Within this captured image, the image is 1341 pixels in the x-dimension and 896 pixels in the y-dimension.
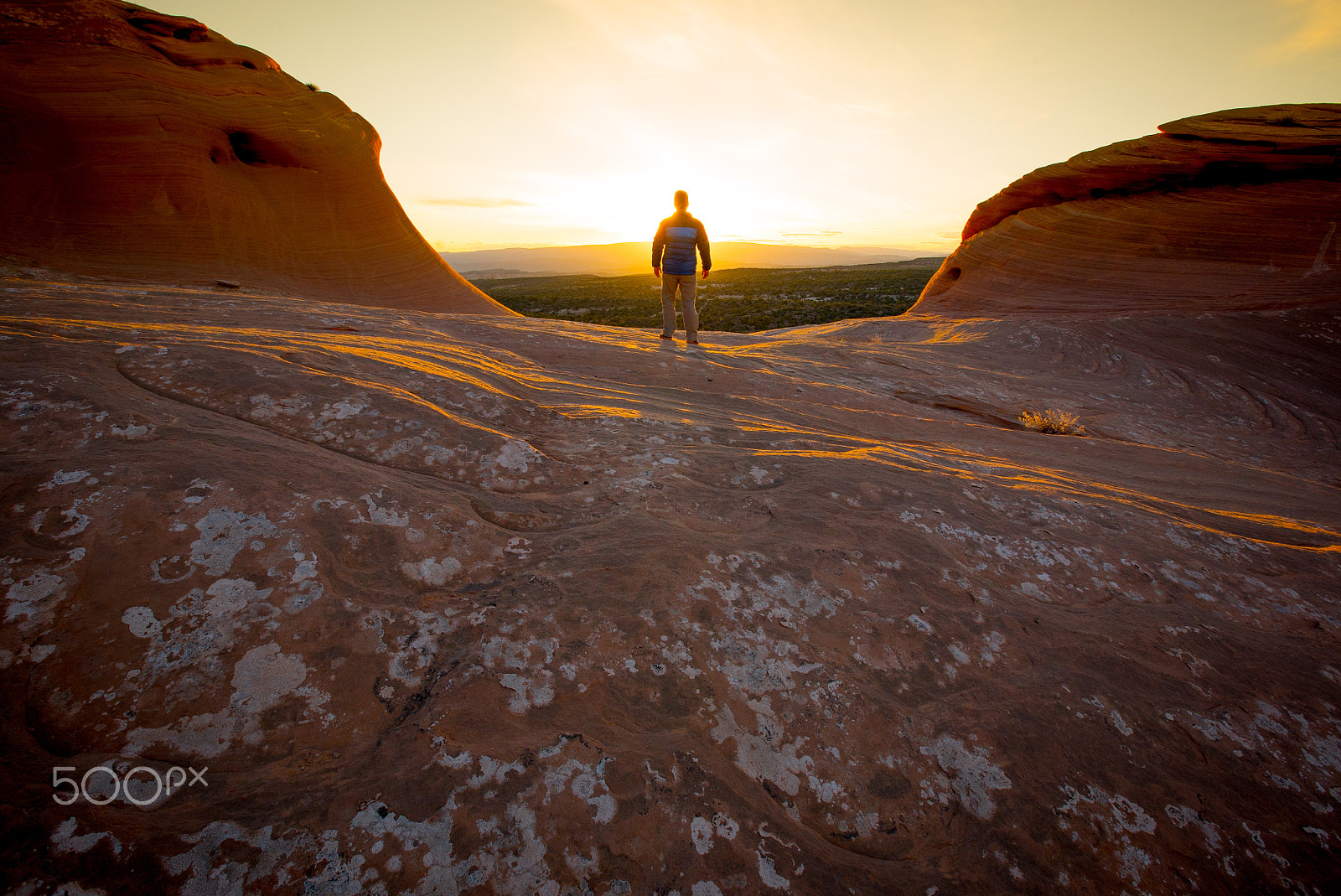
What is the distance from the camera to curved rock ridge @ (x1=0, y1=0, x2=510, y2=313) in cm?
1067

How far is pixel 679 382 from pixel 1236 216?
54.6 ft

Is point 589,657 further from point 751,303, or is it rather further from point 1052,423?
point 751,303

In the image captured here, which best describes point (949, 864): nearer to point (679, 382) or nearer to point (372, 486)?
point (372, 486)

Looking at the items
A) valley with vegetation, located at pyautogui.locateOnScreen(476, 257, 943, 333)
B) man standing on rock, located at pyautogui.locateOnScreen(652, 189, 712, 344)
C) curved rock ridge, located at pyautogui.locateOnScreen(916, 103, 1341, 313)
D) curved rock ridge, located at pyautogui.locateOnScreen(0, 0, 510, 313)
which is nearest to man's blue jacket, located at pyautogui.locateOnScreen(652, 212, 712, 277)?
man standing on rock, located at pyautogui.locateOnScreen(652, 189, 712, 344)

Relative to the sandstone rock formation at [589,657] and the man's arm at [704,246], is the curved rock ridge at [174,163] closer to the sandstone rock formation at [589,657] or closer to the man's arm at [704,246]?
the man's arm at [704,246]

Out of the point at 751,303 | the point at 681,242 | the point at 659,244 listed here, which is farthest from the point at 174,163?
the point at 751,303

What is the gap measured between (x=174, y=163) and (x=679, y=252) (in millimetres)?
12796

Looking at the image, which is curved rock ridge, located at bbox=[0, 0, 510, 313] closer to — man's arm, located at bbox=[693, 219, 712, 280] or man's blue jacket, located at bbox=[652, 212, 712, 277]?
man's blue jacket, located at bbox=[652, 212, 712, 277]

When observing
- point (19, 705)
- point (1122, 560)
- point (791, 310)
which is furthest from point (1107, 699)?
point (791, 310)

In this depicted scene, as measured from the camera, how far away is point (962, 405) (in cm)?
676

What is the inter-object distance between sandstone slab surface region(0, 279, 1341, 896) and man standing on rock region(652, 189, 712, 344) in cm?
451

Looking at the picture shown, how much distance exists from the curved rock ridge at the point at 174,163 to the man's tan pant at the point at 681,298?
959 centimetres

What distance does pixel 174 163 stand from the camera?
12.0 metres

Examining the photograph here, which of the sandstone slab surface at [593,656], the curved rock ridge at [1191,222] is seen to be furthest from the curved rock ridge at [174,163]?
the curved rock ridge at [1191,222]
